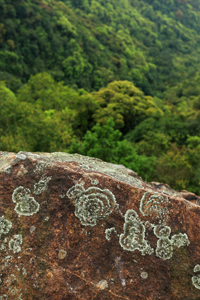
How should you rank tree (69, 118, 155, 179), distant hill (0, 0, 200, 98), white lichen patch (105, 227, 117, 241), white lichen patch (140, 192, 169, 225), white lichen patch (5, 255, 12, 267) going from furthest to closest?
distant hill (0, 0, 200, 98)
tree (69, 118, 155, 179)
white lichen patch (140, 192, 169, 225)
white lichen patch (105, 227, 117, 241)
white lichen patch (5, 255, 12, 267)

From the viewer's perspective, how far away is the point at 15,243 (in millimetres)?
2371

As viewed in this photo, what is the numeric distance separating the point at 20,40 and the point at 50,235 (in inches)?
2164

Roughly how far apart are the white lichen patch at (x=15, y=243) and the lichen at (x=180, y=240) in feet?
5.45

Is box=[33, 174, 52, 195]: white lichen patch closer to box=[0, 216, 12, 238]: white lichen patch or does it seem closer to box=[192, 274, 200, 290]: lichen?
box=[0, 216, 12, 238]: white lichen patch

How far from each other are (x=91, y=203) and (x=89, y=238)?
373 mm

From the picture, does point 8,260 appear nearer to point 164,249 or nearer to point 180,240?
point 164,249

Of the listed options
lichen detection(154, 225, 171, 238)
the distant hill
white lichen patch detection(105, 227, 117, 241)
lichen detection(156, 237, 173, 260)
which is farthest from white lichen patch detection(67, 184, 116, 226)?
the distant hill

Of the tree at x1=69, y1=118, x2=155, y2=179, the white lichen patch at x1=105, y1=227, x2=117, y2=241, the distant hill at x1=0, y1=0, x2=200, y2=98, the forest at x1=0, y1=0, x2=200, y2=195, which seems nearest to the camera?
the white lichen patch at x1=105, y1=227, x2=117, y2=241

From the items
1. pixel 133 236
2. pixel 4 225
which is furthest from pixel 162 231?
pixel 4 225

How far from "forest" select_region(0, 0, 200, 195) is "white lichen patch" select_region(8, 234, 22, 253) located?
19.4ft

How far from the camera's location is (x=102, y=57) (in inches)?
2238

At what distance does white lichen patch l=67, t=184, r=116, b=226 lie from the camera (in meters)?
2.54

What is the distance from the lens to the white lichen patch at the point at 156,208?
262 cm

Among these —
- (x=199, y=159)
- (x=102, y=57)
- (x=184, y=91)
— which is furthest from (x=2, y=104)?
(x=102, y=57)
